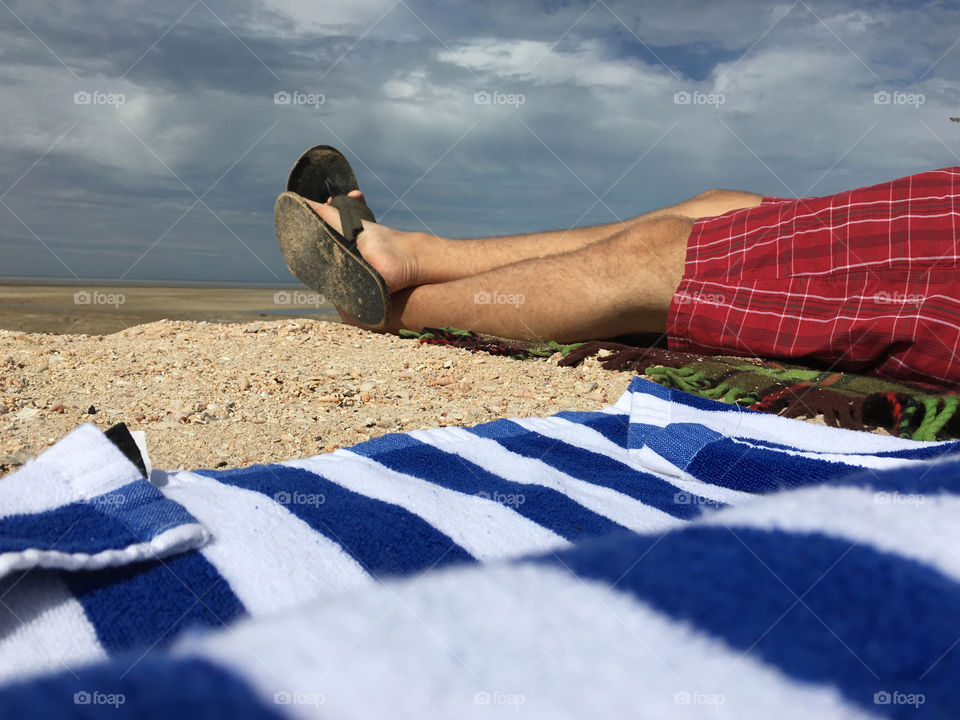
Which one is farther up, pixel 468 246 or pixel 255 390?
pixel 468 246

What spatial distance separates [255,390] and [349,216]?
1.42 meters

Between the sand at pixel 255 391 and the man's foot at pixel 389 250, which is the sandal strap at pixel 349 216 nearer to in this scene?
the man's foot at pixel 389 250

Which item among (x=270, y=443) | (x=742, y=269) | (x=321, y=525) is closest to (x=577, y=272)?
(x=742, y=269)

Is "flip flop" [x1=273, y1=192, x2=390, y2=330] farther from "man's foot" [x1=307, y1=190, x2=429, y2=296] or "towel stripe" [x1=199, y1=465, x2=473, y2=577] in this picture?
"towel stripe" [x1=199, y1=465, x2=473, y2=577]

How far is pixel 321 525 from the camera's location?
2.72 ft

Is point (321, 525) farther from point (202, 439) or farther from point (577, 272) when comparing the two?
point (577, 272)

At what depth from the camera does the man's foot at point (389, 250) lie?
3.29 metres

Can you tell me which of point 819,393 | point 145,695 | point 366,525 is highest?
point 145,695

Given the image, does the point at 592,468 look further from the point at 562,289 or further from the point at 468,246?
the point at 468,246

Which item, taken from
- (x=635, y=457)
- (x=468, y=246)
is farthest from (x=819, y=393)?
(x=468, y=246)

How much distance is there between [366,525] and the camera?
84 centimetres

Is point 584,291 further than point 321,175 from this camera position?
No

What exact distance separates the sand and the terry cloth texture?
0.27 metres

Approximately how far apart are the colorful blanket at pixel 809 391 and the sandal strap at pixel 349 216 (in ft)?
4.68
